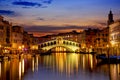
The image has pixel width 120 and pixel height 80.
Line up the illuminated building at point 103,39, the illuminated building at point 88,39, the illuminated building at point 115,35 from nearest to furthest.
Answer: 1. the illuminated building at point 115,35
2. the illuminated building at point 103,39
3. the illuminated building at point 88,39

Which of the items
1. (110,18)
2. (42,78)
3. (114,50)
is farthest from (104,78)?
(110,18)

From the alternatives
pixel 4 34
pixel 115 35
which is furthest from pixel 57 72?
pixel 115 35

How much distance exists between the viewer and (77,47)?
142 metres

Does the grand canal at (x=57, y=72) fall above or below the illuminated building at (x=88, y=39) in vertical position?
below

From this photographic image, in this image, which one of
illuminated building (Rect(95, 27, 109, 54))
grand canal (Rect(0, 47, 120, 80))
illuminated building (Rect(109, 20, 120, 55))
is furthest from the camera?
illuminated building (Rect(95, 27, 109, 54))

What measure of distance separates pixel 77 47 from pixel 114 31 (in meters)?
59.0

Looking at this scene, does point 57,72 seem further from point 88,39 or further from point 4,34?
point 88,39

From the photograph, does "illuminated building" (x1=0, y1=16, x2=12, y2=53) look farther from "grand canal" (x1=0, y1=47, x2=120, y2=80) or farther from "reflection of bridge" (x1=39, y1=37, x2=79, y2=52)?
"reflection of bridge" (x1=39, y1=37, x2=79, y2=52)

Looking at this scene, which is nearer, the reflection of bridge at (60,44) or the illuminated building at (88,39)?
the illuminated building at (88,39)

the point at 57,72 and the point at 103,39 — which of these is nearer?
the point at 57,72

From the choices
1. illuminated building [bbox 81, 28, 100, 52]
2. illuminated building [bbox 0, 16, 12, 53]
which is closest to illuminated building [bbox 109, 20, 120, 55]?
illuminated building [bbox 0, 16, 12, 53]

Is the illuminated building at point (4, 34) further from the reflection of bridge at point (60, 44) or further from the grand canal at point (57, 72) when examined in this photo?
the reflection of bridge at point (60, 44)

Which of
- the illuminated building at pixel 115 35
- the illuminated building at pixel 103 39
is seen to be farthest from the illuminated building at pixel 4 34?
the illuminated building at pixel 103 39

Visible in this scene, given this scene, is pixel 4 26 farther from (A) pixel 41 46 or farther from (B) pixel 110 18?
(A) pixel 41 46
